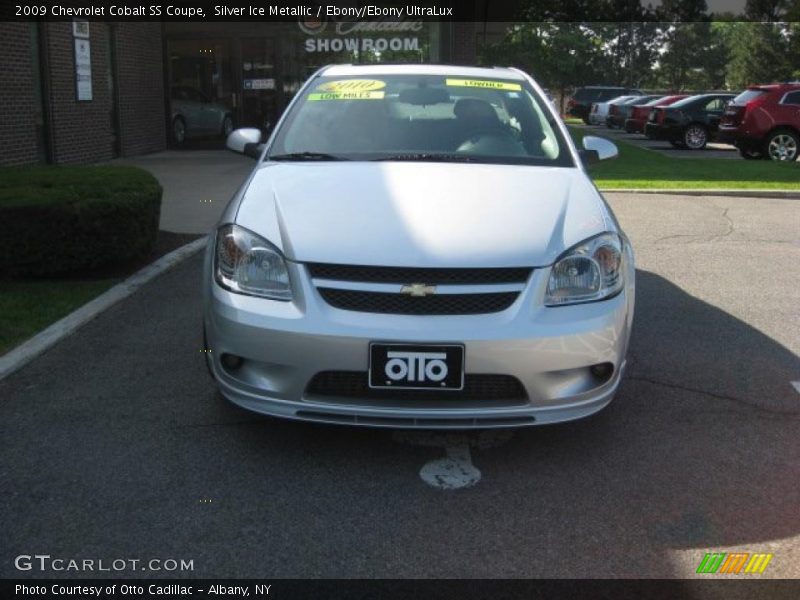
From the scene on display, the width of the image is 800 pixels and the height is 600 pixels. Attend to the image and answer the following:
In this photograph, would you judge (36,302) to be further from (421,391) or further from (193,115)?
(193,115)

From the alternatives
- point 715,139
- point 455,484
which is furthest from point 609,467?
point 715,139

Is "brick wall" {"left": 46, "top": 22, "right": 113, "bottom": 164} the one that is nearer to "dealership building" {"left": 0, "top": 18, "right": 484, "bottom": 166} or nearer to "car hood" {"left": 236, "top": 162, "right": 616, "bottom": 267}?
"dealership building" {"left": 0, "top": 18, "right": 484, "bottom": 166}

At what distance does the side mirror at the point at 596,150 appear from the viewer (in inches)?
206

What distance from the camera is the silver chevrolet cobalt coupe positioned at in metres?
3.21

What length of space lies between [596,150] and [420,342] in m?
2.60

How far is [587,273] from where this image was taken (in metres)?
3.48

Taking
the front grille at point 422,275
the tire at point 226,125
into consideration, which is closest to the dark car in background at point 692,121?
the tire at point 226,125

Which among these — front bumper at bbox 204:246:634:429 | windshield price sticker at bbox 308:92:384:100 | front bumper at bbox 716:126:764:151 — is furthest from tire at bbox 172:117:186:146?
front bumper at bbox 204:246:634:429

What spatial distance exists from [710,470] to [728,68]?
93820 mm

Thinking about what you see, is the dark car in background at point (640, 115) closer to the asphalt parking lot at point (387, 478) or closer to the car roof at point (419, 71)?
the car roof at point (419, 71)

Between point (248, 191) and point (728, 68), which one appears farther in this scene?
point (728, 68)

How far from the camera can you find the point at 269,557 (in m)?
2.80

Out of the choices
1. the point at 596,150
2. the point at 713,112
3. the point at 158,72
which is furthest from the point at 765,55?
the point at 596,150

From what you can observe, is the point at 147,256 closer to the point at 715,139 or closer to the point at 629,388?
the point at 629,388
